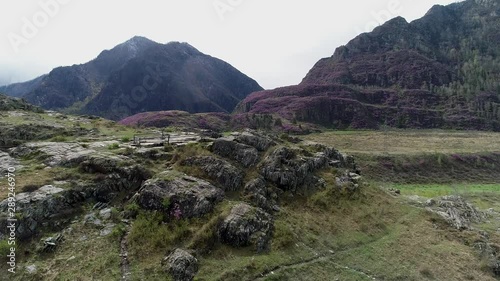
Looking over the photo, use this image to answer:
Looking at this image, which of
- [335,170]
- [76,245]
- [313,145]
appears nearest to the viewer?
[76,245]

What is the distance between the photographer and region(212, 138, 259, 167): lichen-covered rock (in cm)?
3334

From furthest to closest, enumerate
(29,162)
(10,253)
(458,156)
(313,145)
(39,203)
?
(458,156)
(313,145)
(29,162)
(39,203)
(10,253)

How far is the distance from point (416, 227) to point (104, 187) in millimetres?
28369

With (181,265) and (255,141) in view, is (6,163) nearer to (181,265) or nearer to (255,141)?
(181,265)

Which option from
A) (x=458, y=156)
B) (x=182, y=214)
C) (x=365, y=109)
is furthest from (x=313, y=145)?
(x=365, y=109)

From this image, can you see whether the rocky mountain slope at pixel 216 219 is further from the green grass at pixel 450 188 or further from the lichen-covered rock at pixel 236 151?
the green grass at pixel 450 188

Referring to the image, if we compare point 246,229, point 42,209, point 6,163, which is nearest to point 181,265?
point 246,229

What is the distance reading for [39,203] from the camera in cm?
2438

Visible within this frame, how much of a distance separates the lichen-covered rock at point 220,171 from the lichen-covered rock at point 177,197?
1.83 m

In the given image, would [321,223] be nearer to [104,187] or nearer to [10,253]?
[104,187]

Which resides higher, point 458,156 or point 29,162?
point 29,162

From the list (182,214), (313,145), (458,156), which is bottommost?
(458,156)

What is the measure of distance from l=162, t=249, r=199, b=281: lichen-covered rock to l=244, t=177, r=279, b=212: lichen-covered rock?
8.31 meters

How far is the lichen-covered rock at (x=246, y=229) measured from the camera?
24.3 m
